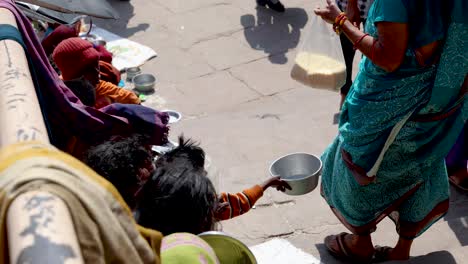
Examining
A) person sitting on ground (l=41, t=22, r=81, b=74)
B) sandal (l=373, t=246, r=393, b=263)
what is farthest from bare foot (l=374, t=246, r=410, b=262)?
person sitting on ground (l=41, t=22, r=81, b=74)

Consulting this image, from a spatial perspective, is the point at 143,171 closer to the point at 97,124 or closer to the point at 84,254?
the point at 97,124

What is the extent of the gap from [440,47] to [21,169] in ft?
7.08

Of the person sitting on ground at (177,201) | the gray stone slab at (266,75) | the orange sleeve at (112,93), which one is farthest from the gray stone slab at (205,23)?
the person sitting on ground at (177,201)

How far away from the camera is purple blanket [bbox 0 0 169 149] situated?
1.43 m

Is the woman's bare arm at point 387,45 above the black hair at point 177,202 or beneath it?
above

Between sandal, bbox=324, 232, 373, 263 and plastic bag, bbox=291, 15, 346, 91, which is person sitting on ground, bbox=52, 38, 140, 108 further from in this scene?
sandal, bbox=324, 232, 373, 263

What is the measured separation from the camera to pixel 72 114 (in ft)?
5.61

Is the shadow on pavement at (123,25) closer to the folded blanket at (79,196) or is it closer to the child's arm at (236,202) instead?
the child's arm at (236,202)

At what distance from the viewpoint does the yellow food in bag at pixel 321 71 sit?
3562mm

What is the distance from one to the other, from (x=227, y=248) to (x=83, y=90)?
1135 millimetres

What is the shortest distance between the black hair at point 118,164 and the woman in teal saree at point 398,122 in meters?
1.09

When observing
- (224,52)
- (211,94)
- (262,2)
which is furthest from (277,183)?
(262,2)

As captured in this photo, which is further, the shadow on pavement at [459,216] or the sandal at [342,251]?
the shadow on pavement at [459,216]

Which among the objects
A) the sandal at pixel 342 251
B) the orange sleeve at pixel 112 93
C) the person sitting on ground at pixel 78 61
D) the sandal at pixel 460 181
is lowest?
the sandal at pixel 342 251
